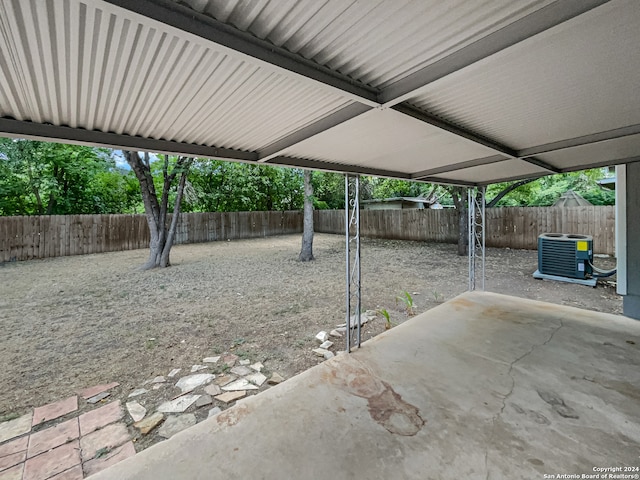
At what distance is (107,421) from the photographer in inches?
80.5

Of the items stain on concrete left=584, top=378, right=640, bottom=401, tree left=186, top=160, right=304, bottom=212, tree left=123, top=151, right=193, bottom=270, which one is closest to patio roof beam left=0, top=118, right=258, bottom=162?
stain on concrete left=584, top=378, right=640, bottom=401

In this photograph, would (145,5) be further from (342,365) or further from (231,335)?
(231,335)

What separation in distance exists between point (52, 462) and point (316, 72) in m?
2.71

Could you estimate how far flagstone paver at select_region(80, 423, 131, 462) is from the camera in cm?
178

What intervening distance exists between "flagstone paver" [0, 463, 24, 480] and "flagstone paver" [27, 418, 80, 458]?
9cm

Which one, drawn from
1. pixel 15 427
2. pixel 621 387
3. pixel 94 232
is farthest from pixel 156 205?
pixel 621 387

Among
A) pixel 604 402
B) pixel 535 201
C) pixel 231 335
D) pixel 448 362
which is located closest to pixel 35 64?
pixel 231 335

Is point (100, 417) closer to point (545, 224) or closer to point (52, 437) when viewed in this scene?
point (52, 437)

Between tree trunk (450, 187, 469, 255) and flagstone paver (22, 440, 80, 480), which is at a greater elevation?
tree trunk (450, 187, 469, 255)

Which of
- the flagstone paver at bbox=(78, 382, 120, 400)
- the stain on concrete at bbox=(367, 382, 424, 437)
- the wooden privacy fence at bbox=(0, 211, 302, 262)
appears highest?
the wooden privacy fence at bbox=(0, 211, 302, 262)

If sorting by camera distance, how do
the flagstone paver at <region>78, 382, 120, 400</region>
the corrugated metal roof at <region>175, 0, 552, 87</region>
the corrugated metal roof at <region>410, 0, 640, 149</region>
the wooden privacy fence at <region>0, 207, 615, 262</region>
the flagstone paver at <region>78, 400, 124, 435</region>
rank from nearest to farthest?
the corrugated metal roof at <region>175, 0, 552, 87</region> → the corrugated metal roof at <region>410, 0, 640, 149</region> → the flagstone paver at <region>78, 400, 124, 435</region> → the flagstone paver at <region>78, 382, 120, 400</region> → the wooden privacy fence at <region>0, 207, 615, 262</region>

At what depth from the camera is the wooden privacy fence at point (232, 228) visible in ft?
26.1

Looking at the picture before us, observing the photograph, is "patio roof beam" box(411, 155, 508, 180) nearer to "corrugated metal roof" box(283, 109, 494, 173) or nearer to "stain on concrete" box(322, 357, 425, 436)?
"corrugated metal roof" box(283, 109, 494, 173)

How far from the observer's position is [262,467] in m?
1.50
